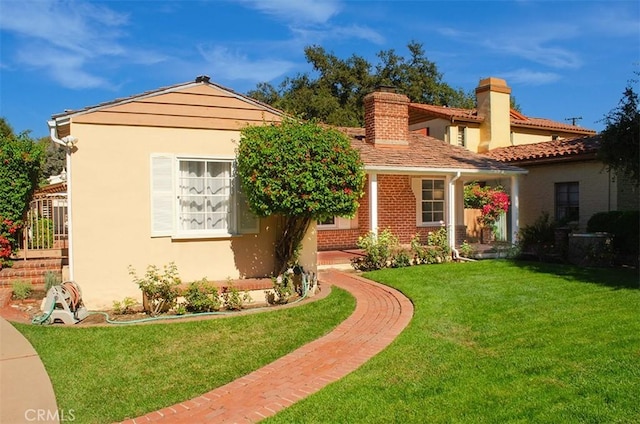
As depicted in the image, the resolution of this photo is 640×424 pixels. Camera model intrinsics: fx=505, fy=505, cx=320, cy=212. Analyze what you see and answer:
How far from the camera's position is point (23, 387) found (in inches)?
213

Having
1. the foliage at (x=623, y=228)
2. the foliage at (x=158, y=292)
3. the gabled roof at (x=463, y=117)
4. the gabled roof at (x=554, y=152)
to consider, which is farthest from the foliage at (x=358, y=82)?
the foliage at (x=158, y=292)

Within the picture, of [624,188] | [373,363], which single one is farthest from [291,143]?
[624,188]

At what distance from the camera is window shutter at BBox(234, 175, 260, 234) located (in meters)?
9.88

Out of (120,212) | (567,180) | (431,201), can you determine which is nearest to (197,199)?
(120,212)

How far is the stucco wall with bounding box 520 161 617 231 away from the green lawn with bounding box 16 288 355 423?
11.2 metres

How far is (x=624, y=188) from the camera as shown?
15.3m

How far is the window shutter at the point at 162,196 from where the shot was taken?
926 cm

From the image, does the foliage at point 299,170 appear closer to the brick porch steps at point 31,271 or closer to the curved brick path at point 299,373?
the curved brick path at point 299,373

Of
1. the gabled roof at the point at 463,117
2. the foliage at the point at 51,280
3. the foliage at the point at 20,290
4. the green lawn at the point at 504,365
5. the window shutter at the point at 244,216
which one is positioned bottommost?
the green lawn at the point at 504,365

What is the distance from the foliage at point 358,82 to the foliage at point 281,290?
109ft

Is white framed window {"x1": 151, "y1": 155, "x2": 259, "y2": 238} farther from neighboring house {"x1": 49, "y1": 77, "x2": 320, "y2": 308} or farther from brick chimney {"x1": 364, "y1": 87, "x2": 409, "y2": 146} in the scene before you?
brick chimney {"x1": 364, "y1": 87, "x2": 409, "y2": 146}

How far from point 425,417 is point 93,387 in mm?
3562

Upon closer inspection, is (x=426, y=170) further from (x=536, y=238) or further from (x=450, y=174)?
(x=536, y=238)

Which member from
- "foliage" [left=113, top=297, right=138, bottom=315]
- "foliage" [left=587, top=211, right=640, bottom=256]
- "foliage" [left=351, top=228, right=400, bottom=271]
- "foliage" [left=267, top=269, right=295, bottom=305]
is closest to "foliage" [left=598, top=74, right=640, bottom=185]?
"foliage" [left=587, top=211, right=640, bottom=256]
